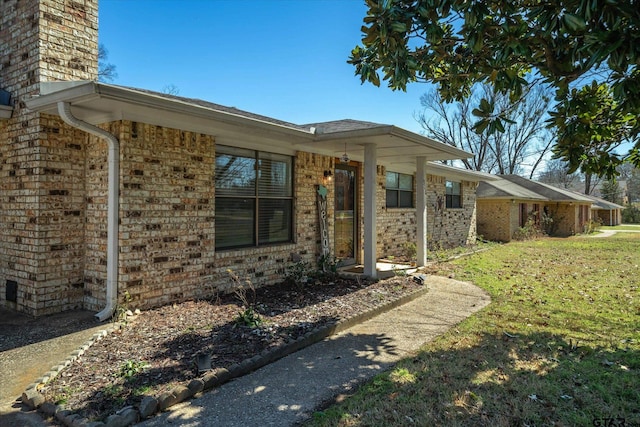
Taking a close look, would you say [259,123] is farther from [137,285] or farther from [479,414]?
[479,414]

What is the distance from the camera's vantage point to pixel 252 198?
7148 millimetres

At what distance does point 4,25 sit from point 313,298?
6421 millimetres

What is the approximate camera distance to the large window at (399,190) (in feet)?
37.8

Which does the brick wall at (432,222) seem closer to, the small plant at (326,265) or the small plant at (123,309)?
the small plant at (326,265)

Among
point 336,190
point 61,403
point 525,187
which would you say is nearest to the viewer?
point 61,403

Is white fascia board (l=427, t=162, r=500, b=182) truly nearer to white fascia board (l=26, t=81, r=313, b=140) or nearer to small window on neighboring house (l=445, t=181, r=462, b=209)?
small window on neighboring house (l=445, t=181, r=462, b=209)

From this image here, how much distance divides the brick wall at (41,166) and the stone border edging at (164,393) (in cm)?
147

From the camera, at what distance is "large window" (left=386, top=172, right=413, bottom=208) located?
11516mm

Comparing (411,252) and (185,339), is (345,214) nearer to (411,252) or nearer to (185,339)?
(411,252)

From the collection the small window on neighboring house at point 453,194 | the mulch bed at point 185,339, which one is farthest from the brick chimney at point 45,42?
the small window on neighboring house at point 453,194

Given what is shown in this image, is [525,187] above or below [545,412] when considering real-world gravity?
above

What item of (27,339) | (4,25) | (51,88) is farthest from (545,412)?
(4,25)

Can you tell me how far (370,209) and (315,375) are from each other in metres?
4.63

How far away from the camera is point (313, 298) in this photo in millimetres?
6523
